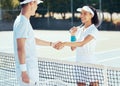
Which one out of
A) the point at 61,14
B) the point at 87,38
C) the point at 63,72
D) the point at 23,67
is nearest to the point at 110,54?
the point at 63,72

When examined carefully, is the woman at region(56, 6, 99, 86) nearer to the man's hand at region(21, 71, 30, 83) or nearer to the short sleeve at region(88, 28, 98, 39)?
the short sleeve at region(88, 28, 98, 39)

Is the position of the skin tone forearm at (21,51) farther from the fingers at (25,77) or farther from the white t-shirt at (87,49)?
the white t-shirt at (87,49)

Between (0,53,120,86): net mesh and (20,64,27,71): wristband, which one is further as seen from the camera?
(0,53,120,86): net mesh

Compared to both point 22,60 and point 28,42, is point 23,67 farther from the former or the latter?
point 28,42

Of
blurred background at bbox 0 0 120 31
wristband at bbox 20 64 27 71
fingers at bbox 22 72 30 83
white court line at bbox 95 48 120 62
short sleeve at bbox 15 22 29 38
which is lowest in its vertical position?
white court line at bbox 95 48 120 62

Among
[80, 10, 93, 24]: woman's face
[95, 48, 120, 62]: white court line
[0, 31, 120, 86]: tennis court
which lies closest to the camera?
[0, 31, 120, 86]: tennis court

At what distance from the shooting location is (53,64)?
462 centimetres

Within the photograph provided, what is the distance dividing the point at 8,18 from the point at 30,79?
23.4m

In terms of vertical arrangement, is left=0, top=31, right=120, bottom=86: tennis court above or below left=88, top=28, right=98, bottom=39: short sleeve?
below

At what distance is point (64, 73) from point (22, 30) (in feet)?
4.90

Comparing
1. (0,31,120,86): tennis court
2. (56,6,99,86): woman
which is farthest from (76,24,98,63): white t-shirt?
(0,31,120,86): tennis court

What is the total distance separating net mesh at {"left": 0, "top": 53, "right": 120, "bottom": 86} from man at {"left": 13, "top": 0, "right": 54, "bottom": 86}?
144mm

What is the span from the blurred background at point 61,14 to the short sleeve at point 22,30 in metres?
18.7

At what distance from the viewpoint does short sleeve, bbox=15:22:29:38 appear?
11.0 ft
